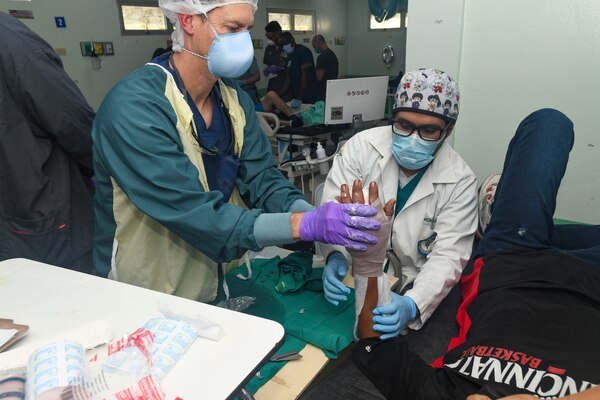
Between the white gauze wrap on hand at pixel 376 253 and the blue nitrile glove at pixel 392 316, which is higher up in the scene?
the white gauze wrap on hand at pixel 376 253

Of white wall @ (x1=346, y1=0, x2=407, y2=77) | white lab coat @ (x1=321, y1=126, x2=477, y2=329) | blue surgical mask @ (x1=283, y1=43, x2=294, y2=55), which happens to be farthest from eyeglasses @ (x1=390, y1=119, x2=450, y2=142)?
white wall @ (x1=346, y1=0, x2=407, y2=77)

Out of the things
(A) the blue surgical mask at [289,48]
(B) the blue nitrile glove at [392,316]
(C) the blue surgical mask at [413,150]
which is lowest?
(B) the blue nitrile glove at [392,316]

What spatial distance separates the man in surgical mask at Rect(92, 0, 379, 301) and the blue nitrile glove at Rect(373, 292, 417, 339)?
28cm

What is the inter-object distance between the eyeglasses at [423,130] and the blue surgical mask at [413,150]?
15 mm

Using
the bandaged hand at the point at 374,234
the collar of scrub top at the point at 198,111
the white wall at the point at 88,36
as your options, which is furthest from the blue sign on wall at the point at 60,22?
the bandaged hand at the point at 374,234

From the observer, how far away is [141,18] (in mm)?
5645

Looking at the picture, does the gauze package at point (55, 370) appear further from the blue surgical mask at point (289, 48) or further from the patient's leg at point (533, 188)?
the blue surgical mask at point (289, 48)

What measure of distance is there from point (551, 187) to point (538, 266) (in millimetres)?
378

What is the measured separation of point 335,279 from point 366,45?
8.51 metres

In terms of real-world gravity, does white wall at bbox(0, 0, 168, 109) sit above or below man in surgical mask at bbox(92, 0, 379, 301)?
above

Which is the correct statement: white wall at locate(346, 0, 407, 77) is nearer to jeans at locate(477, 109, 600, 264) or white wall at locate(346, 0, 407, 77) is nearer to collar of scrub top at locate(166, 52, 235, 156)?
jeans at locate(477, 109, 600, 264)

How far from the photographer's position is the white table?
0.75 metres

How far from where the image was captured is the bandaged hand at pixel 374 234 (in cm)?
121

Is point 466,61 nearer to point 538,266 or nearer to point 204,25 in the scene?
point 538,266
